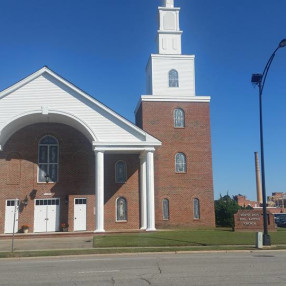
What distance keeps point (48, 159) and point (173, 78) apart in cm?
1209

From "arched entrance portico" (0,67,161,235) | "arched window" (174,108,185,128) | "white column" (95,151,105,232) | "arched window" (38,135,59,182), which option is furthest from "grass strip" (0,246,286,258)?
"arched window" (174,108,185,128)

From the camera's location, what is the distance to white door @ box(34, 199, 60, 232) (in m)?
29.1

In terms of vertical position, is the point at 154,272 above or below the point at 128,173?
below

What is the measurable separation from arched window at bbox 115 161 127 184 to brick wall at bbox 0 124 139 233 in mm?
306

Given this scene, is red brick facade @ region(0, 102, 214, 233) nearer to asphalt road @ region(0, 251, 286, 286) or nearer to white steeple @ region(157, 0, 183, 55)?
white steeple @ region(157, 0, 183, 55)

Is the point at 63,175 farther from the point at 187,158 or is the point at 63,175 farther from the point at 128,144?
the point at 187,158

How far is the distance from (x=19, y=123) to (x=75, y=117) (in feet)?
14.2

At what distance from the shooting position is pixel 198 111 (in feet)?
106

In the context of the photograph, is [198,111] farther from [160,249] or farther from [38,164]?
[160,249]

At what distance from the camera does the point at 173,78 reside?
33.4 m

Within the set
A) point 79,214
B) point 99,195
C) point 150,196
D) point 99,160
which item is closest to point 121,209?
point 79,214

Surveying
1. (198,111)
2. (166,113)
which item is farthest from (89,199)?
(198,111)

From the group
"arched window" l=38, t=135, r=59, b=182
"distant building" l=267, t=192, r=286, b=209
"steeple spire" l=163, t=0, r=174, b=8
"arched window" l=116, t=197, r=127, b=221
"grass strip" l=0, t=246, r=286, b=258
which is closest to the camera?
"grass strip" l=0, t=246, r=286, b=258

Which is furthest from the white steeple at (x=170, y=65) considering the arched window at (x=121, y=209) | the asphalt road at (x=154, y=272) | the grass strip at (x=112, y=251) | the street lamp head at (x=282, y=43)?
the asphalt road at (x=154, y=272)
